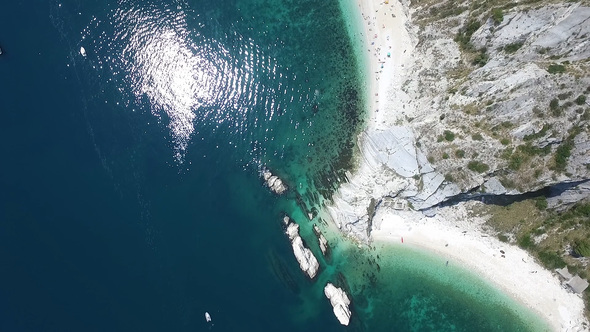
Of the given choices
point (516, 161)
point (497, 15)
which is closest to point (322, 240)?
point (516, 161)

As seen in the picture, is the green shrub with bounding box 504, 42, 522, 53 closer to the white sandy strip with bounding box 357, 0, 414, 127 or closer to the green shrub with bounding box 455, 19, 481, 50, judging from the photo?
the green shrub with bounding box 455, 19, 481, 50

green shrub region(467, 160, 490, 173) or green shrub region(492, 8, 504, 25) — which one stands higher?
green shrub region(492, 8, 504, 25)

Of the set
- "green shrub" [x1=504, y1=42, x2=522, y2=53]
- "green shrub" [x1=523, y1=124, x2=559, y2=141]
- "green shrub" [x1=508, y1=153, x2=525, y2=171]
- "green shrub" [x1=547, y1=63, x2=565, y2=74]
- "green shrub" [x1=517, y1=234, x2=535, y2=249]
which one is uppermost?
"green shrub" [x1=504, y1=42, x2=522, y2=53]

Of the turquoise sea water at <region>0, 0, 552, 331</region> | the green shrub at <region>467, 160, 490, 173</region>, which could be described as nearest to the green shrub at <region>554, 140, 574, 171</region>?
the green shrub at <region>467, 160, 490, 173</region>

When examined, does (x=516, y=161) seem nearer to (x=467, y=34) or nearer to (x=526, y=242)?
(x=526, y=242)

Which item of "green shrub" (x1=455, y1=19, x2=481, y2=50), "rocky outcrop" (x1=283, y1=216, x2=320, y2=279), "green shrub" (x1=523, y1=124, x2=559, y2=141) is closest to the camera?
"green shrub" (x1=523, y1=124, x2=559, y2=141)

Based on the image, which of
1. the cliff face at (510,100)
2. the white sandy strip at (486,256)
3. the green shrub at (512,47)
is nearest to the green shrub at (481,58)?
the cliff face at (510,100)

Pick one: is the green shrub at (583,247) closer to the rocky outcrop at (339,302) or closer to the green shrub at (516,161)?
the green shrub at (516,161)
